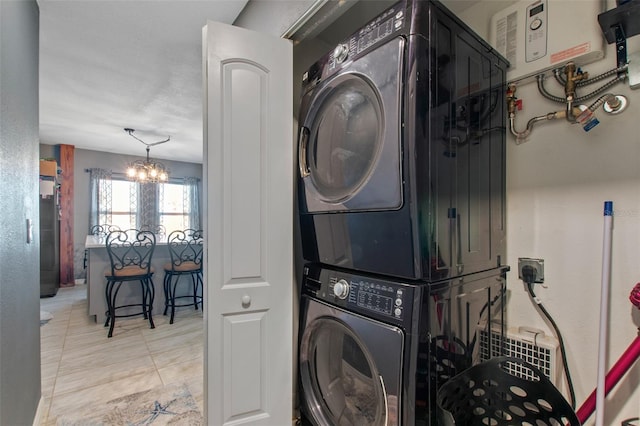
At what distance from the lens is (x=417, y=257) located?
37.3 inches

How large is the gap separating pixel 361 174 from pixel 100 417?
221 cm

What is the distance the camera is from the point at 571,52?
4.02 feet

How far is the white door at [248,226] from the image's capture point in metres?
1.31

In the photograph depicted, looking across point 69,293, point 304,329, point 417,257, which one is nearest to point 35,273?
point 304,329

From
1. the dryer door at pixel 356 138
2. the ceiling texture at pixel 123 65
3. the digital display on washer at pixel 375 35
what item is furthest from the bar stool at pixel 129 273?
the digital display on washer at pixel 375 35

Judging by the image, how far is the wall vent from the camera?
1.23 metres

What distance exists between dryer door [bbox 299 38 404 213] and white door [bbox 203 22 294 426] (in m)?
0.16

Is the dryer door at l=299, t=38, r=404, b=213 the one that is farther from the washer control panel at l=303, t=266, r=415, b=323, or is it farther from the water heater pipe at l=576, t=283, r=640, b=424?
the water heater pipe at l=576, t=283, r=640, b=424

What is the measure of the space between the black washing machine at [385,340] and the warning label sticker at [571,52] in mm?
935

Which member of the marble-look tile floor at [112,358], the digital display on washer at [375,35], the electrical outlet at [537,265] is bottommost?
the marble-look tile floor at [112,358]

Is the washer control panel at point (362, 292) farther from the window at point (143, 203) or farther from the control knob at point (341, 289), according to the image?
the window at point (143, 203)

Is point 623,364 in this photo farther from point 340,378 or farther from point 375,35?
point 375,35

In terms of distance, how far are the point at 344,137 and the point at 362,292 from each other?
24.3 inches

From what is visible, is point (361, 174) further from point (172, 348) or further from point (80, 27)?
point (172, 348)
